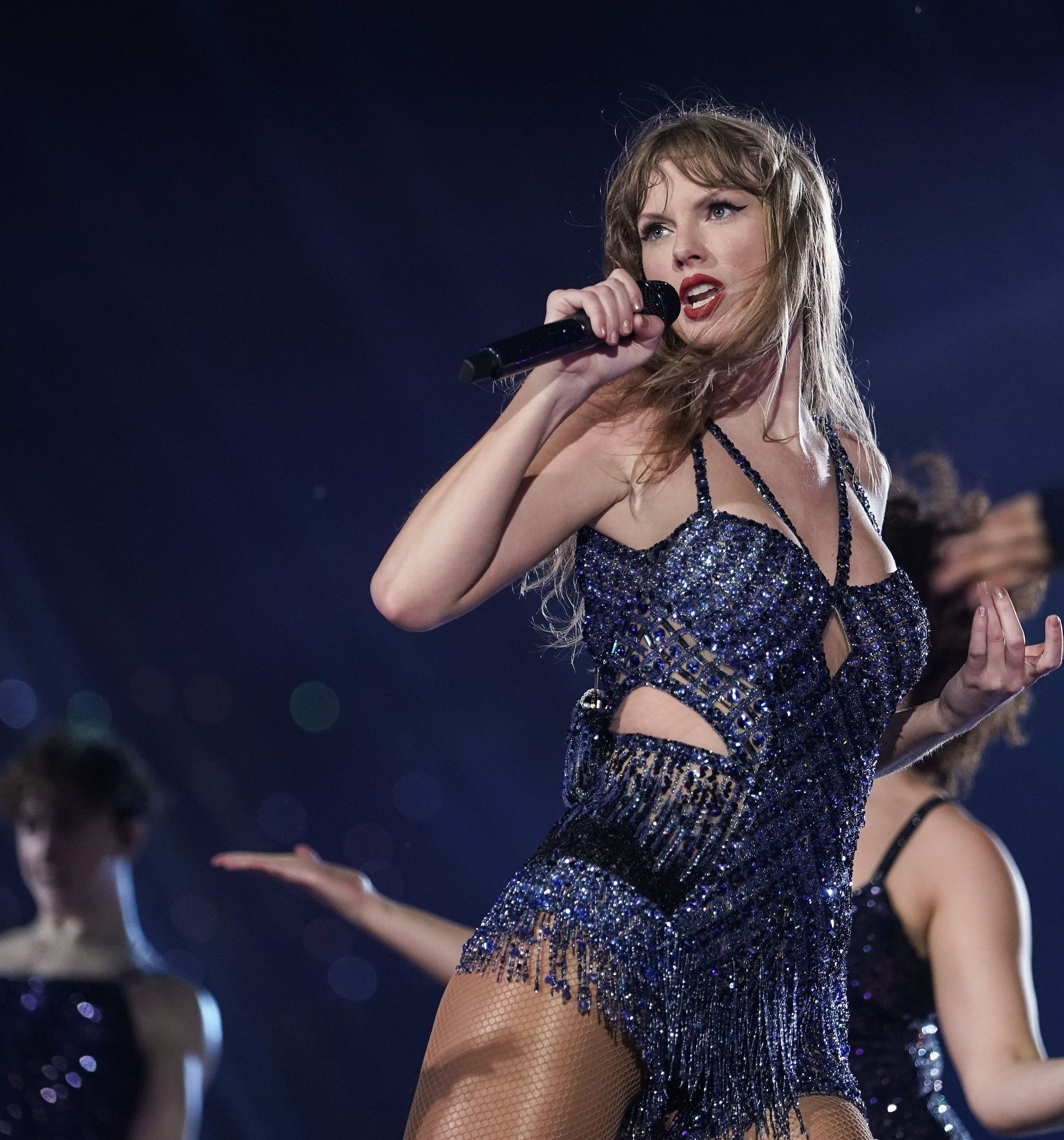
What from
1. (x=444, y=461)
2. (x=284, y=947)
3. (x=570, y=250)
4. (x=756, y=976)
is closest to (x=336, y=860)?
(x=284, y=947)

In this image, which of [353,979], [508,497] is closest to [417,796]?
[353,979]

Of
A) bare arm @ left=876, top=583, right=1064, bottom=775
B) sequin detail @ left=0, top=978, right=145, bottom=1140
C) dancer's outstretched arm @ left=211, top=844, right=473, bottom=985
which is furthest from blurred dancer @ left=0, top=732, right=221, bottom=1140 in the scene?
bare arm @ left=876, top=583, right=1064, bottom=775

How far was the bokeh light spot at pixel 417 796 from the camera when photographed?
4012 millimetres

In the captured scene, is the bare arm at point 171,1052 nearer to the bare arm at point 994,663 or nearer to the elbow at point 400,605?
the elbow at point 400,605

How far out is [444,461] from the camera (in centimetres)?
401

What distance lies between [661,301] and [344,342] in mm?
2527

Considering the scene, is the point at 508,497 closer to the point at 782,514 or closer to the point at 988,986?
the point at 782,514

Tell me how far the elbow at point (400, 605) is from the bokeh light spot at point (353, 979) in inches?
110

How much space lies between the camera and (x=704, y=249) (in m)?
1.76

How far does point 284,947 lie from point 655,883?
108 inches

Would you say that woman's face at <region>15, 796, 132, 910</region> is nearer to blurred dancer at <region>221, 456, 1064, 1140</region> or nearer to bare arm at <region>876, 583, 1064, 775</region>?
blurred dancer at <region>221, 456, 1064, 1140</region>

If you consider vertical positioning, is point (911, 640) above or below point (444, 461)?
below

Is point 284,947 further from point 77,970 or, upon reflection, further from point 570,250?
point 570,250

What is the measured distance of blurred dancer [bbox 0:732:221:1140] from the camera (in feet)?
8.29
